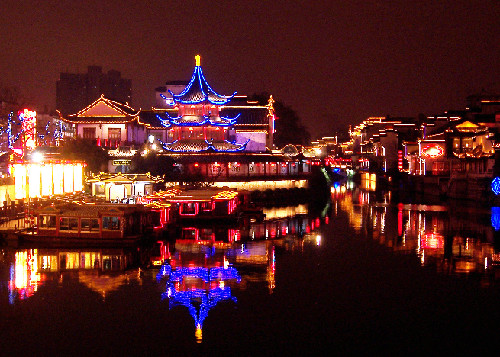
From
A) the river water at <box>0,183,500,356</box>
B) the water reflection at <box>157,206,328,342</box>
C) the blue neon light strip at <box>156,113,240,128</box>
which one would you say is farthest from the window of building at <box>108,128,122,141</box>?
the river water at <box>0,183,500,356</box>

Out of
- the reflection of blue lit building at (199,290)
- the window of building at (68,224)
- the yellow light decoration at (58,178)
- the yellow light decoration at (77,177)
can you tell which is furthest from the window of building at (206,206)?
the reflection of blue lit building at (199,290)

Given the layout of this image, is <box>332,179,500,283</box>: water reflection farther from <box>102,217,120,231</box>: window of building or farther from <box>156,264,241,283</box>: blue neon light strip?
<box>102,217,120,231</box>: window of building

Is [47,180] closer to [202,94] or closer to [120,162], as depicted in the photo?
[120,162]

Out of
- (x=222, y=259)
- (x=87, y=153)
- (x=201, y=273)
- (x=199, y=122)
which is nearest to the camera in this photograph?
(x=201, y=273)

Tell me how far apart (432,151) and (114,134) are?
124 ft

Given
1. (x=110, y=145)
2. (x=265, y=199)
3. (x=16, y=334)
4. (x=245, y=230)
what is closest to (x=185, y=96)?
(x=110, y=145)

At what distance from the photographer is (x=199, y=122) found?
5850cm

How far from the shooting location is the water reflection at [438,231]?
85.1ft

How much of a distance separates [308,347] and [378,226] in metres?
24.8

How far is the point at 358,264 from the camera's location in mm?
25703

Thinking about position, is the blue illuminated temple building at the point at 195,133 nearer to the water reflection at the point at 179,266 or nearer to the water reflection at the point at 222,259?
the water reflection at the point at 222,259

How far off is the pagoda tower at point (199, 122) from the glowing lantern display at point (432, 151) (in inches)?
1063

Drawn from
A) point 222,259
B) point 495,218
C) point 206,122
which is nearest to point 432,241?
point 495,218

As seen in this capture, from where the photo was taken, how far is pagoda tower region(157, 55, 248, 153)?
57.7 metres
